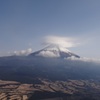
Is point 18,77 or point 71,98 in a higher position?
point 18,77

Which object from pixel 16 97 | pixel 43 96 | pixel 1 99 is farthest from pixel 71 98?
pixel 1 99

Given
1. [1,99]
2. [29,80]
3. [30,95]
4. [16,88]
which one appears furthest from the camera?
[29,80]

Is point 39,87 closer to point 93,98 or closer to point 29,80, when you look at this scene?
point 29,80

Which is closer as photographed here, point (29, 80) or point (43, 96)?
point (43, 96)

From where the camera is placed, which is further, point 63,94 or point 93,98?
point 63,94

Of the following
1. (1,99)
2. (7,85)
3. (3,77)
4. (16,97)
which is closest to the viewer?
(1,99)

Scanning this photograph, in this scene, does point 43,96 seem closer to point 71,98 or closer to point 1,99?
point 71,98

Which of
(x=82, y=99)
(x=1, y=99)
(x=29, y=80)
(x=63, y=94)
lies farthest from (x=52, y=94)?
(x=29, y=80)

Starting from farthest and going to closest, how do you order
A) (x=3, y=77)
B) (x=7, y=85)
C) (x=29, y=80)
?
(x=3, y=77) < (x=29, y=80) < (x=7, y=85)

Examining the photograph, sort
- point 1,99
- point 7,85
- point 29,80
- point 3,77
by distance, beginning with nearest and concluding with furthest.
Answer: point 1,99 < point 7,85 < point 29,80 < point 3,77
